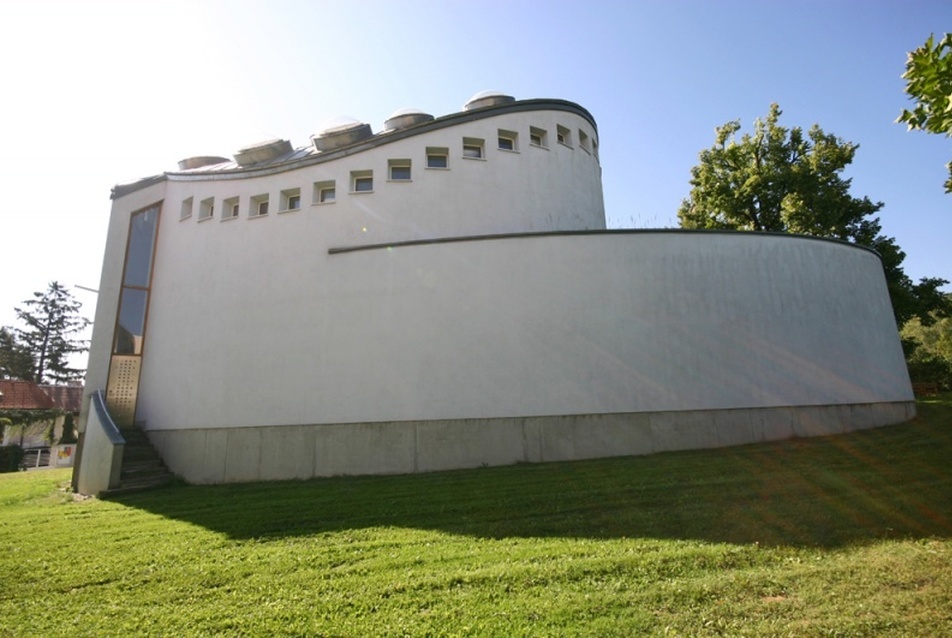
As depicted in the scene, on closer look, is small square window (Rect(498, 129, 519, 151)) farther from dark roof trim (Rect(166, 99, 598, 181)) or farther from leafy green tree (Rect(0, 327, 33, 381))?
leafy green tree (Rect(0, 327, 33, 381))

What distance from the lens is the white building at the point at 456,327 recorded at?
14.3 metres

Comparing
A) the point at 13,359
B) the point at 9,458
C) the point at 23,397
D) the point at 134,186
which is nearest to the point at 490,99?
the point at 134,186

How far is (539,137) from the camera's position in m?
20.5

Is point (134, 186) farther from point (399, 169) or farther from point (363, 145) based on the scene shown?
point (399, 169)

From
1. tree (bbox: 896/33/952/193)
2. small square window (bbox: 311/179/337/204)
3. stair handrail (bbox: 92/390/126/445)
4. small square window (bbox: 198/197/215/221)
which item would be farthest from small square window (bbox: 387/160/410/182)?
tree (bbox: 896/33/952/193)

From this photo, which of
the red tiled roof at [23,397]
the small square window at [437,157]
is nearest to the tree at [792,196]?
the small square window at [437,157]

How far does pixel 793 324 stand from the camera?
15445mm

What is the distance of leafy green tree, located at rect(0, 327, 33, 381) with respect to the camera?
5725cm

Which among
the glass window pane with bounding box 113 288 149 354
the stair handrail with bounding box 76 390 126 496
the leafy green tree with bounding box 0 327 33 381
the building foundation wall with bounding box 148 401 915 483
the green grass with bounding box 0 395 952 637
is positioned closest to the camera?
the green grass with bounding box 0 395 952 637

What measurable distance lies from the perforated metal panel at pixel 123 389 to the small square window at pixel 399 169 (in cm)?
1200

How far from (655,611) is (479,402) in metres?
9.73

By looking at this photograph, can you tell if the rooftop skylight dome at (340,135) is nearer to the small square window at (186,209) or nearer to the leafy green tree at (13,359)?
the small square window at (186,209)

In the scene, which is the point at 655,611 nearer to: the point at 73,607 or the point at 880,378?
the point at 73,607

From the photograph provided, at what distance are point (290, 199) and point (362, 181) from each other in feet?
9.68
